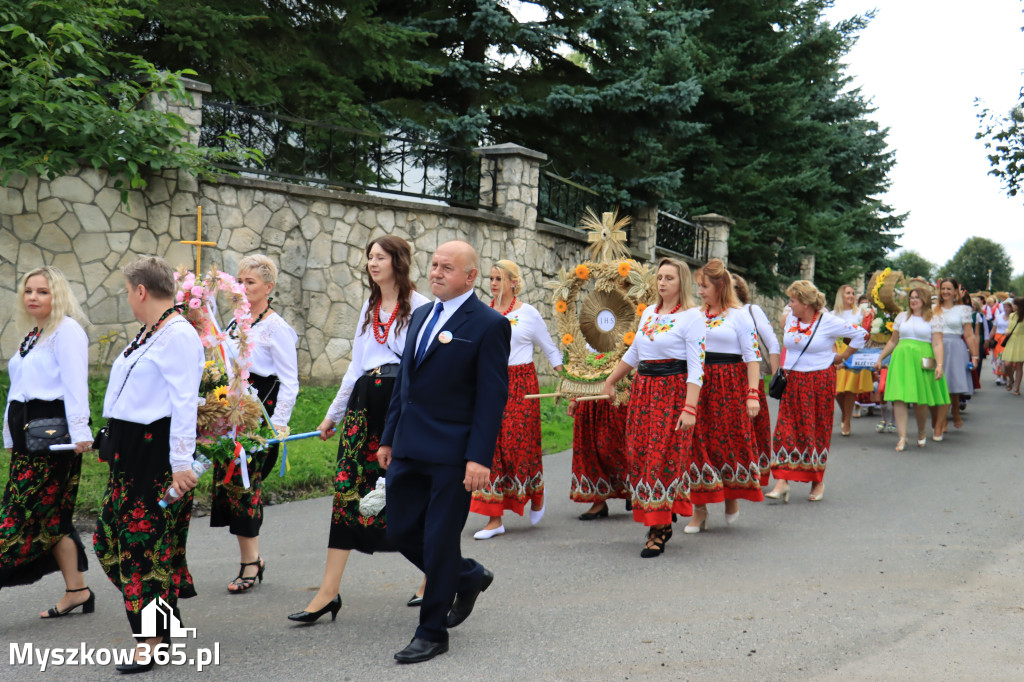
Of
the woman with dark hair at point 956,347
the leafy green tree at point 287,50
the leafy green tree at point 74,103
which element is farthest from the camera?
the woman with dark hair at point 956,347

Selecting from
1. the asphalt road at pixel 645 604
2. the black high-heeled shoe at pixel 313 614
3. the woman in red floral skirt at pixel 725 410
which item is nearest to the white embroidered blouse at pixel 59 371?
the asphalt road at pixel 645 604

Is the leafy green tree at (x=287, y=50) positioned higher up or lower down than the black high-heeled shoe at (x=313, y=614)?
higher up

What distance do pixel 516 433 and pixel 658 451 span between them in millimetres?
1168

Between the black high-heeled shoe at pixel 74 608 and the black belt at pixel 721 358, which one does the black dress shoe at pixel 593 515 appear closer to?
the black belt at pixel 721 358

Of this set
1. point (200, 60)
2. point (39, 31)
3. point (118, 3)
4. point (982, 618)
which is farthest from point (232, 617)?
A: point (200, 60)

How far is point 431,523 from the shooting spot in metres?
4.57

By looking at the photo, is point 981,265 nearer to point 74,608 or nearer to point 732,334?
point 732,334

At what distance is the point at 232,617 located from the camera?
5250 millimetres

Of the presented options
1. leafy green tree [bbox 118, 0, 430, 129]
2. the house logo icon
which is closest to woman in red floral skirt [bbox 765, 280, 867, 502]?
the house logo icon

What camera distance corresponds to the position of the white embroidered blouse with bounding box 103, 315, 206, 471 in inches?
173

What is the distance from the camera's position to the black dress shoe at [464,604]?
16.0ft

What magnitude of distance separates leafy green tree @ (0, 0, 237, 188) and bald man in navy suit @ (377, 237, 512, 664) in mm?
6669

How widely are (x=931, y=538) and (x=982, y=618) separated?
206 centimetres

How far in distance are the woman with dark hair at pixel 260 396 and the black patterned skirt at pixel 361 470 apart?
69 centimetres
